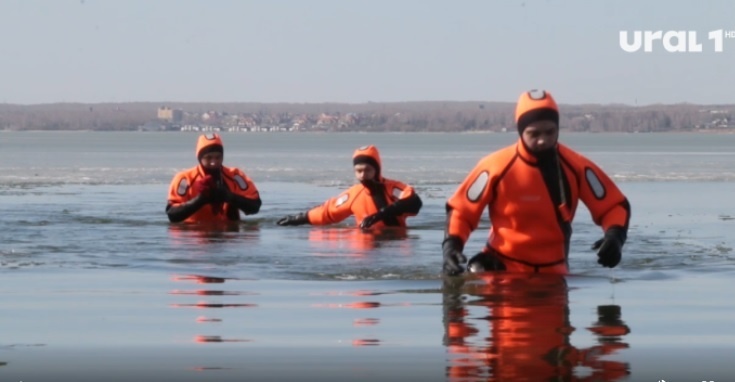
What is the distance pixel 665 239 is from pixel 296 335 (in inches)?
420

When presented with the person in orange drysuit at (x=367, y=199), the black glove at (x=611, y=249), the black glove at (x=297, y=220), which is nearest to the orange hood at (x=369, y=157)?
the person in orange drysuit at (x=367, y=199)

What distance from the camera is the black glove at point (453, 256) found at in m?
11.1

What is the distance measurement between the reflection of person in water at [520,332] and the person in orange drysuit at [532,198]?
0.80 feet

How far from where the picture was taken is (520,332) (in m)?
9.77

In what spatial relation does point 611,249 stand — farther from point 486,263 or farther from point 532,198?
point 486,263

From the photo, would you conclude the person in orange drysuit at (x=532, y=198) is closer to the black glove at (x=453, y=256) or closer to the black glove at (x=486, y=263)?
the black glove at (x=453, y=256)

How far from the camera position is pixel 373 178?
19922mm

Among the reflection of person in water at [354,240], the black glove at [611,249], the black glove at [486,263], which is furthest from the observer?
the reflection of person in water at [354,240]

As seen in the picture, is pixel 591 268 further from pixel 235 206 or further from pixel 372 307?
pixel 235 206

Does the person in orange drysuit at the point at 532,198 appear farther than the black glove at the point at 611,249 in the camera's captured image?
Yes

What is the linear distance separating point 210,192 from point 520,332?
10.1 metres

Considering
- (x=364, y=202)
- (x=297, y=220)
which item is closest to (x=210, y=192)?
(x=297, y=220)

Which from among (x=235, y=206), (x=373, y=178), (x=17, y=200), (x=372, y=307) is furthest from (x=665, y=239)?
(x=17, y=200)

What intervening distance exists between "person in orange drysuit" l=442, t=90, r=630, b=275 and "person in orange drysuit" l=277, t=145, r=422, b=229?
26.6ft
